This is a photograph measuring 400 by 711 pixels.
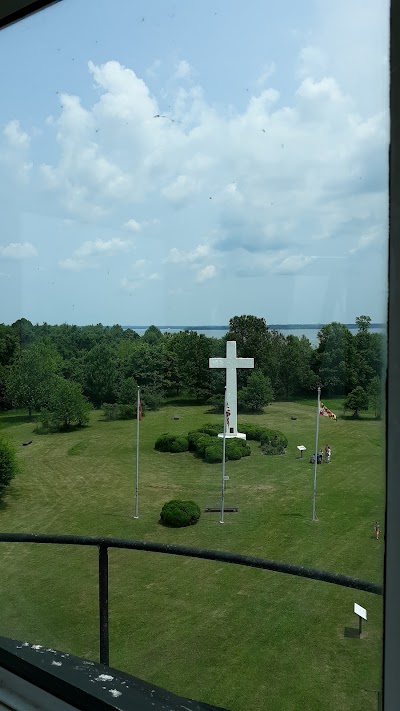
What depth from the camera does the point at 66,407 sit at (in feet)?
5.81

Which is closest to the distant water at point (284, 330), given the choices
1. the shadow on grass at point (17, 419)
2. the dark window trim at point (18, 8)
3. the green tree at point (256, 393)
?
the green tree at point (256, 393)

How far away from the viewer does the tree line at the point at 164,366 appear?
0.92 meters

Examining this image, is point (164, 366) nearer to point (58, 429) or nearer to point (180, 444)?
point (180, 444)

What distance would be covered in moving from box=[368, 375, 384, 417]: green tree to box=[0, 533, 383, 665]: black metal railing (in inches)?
9.0

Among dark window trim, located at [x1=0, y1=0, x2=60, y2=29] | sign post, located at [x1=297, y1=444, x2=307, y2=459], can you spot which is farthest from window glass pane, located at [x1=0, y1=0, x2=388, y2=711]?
dark window trim, located at [x1=0, y1=0, x2=60, y2=29]

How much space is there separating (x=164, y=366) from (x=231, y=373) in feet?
0.83

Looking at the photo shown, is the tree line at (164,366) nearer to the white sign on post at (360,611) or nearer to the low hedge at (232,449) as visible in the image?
the low hedge at (232,449)

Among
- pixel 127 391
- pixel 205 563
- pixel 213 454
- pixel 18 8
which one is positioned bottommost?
pixel 205 563

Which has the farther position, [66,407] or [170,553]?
[66,407]

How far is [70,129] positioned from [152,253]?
0.43 m

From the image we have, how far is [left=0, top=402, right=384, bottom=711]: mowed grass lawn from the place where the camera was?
1070 mm

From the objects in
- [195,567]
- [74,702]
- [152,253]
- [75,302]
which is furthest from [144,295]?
[74,702]

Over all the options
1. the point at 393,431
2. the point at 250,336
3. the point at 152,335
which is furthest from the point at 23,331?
the point at 393,431

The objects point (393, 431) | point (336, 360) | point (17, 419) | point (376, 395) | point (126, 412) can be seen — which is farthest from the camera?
point (17, 419)
